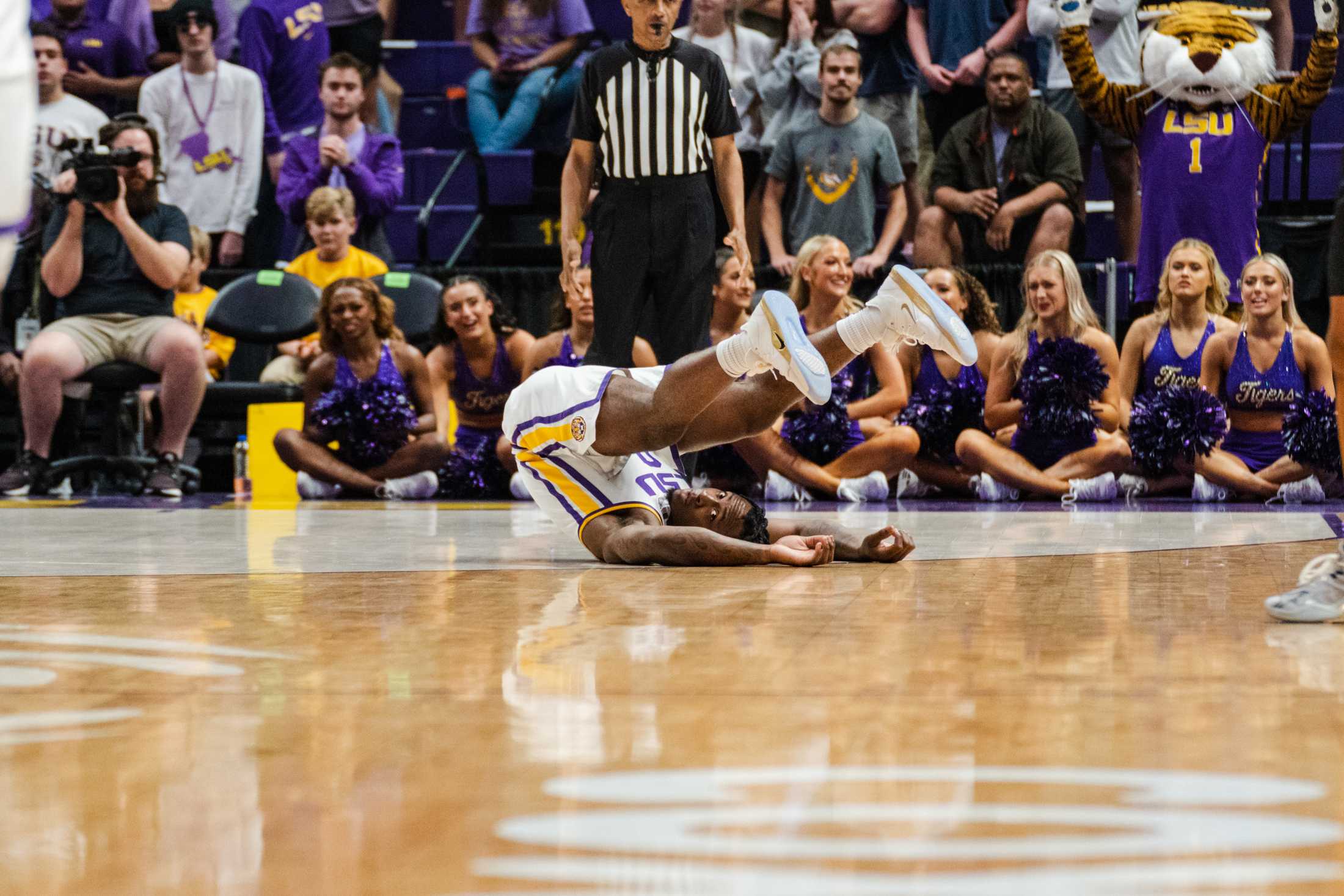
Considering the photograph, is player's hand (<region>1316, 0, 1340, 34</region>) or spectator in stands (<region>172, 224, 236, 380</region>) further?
spectator in stands (<region>172, 224, 236, 380</region>)

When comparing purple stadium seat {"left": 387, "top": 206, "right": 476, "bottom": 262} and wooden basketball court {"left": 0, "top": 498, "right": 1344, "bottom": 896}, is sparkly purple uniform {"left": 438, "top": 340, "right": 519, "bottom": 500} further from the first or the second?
wooden basketball court {"left": 0, "top": 498, "right": 1344, "bottom": 896}

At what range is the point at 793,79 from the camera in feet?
22.9

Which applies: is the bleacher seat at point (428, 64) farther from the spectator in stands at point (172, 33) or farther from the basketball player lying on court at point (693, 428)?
the basketball player lying on court at point (693, 428)

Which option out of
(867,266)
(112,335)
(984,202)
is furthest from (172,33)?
(984,202)

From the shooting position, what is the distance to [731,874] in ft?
3.64

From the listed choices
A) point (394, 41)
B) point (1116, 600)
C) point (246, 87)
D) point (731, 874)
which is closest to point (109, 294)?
point (246, 87)

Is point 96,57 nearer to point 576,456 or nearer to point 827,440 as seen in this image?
point 827,440

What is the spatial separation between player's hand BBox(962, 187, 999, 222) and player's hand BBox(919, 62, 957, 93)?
0.56 meters

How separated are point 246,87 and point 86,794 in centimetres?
663

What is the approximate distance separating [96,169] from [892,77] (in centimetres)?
342

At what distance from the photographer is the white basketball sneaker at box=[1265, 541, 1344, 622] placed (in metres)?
2.30

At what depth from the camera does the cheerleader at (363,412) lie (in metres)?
6.16

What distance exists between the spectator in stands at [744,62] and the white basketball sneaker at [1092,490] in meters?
1.97

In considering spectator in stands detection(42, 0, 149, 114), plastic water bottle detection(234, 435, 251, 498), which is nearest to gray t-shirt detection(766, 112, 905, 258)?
plastic water bottle detection(234, 435, 251, 498)
